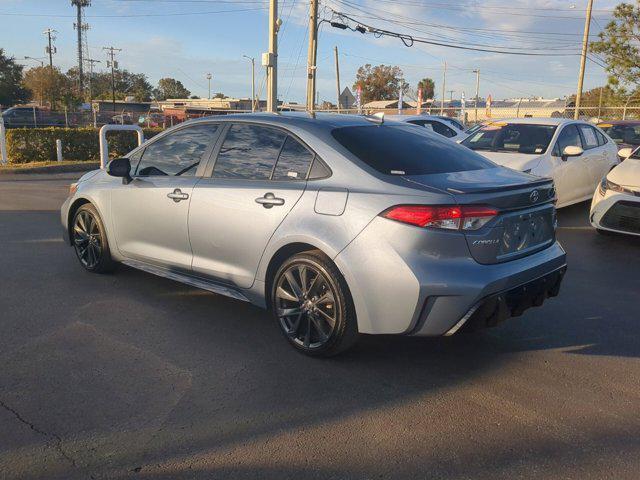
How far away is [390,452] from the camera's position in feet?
9.48

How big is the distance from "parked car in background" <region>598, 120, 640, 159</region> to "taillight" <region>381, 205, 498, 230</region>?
13.6 meters

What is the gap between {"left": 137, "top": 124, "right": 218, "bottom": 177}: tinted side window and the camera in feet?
15.8

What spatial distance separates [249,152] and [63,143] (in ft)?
54.2

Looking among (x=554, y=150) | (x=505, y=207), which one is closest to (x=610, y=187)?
(x=554, y=150)

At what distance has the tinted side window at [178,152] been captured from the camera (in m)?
4.82

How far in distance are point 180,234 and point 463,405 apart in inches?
103

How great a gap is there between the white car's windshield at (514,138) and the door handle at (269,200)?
20.3ft

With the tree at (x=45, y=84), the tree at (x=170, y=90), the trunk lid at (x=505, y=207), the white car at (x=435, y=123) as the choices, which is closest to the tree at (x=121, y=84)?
the tree at (x=170, y=90)

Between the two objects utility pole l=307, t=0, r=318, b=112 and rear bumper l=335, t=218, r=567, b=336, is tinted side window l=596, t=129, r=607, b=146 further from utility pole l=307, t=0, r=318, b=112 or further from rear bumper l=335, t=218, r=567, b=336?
utility pole l=307, t=0, r=318, b=112

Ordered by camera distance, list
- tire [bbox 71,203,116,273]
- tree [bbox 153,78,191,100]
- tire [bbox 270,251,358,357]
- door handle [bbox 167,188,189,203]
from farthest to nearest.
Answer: tree [bbox 153,78,191,100] → tire [bbox 71,203,116,273] → door handle [bbox 167,188,189,203] → tire [bbox 270,251,358,357]

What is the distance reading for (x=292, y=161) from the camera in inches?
164

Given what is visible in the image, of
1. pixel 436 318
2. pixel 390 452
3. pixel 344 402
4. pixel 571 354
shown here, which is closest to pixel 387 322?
pixel 436 318

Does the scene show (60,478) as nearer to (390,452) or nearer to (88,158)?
(390,452)

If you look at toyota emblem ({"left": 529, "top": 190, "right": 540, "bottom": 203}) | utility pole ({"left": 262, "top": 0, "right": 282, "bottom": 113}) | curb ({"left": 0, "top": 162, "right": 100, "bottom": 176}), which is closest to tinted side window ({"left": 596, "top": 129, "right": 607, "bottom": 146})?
toyota emblem ({"left": 529, "top": 190, "right": 540, "bottom": 203})
